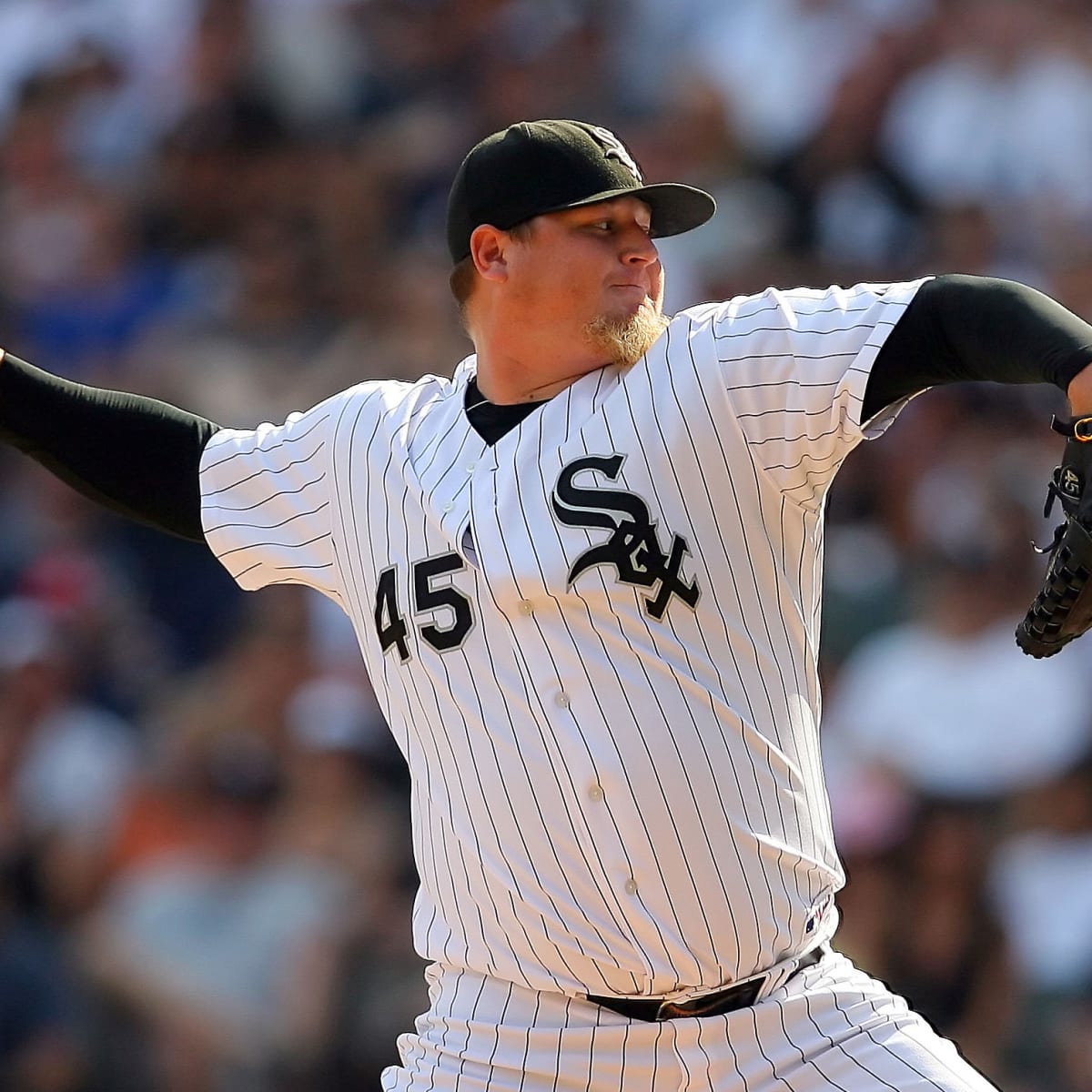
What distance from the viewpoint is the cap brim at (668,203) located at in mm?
2797

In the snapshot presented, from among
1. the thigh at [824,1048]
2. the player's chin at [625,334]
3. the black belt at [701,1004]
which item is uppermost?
the player's chin at [625,334]

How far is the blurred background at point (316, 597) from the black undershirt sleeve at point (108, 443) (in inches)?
93.5

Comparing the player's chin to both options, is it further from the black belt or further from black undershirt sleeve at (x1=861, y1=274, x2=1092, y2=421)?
the black belt

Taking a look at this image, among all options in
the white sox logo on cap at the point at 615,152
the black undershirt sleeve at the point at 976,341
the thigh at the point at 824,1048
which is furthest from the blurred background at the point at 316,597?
the black undershirt sleeve at the point at 976,341

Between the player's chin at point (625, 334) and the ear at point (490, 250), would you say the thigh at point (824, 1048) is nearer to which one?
the player's chin at point (625, 334)

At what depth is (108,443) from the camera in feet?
9.86

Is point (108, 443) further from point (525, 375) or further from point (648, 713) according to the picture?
point (648, 713)

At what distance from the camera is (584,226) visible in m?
2.86

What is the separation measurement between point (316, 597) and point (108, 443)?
2974mm

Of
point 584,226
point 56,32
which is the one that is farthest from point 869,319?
point 56,32

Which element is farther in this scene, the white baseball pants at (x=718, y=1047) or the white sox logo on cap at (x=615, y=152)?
the white sox logo on cap at (x=615, y=152)

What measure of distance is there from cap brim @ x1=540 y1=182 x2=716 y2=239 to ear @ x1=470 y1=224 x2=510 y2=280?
12cm

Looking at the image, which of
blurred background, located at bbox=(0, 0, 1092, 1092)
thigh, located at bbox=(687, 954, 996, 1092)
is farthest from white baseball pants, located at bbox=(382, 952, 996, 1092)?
blurred background, located at bbox=(0, 0, 1092, 1092)

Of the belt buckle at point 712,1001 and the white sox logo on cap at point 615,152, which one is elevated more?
the white sox logo on cap at point 615,152
